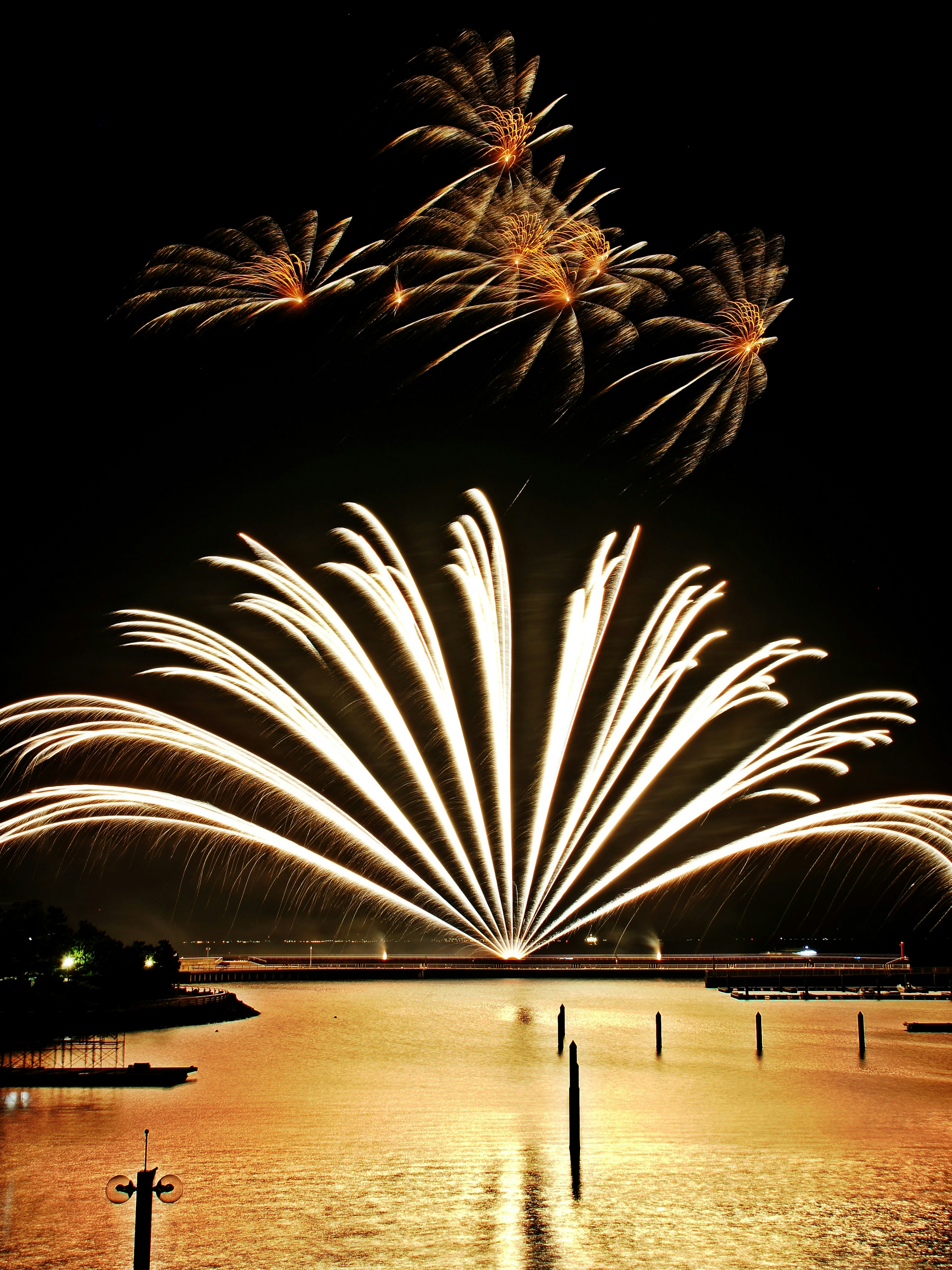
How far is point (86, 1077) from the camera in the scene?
29.7 meters

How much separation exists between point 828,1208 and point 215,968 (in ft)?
287

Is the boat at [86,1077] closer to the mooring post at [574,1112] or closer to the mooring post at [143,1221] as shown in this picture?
the mooring post at [574,1112]

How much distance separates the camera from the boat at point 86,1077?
29.7 meters

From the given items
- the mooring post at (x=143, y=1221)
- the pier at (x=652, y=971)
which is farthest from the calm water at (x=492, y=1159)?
the pier at (x=652, y=971)

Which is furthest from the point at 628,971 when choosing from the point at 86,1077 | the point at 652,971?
the point at 86,1077

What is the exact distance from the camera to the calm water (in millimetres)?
17453

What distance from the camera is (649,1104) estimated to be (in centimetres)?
3034

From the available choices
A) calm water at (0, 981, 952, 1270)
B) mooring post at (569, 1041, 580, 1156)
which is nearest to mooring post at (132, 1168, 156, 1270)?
calm water at (0, 981, 952, 1270)

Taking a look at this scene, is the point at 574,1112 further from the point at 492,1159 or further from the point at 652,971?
the point at 652,971

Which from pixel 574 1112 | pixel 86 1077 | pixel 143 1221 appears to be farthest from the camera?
pixel 86 1077

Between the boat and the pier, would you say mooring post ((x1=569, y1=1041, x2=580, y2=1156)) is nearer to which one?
the boat

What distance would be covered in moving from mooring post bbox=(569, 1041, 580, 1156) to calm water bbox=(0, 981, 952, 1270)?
0.42 metres

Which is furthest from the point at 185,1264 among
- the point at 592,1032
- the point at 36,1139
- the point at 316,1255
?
the point at 592,1032

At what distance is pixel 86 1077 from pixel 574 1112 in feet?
45.0
